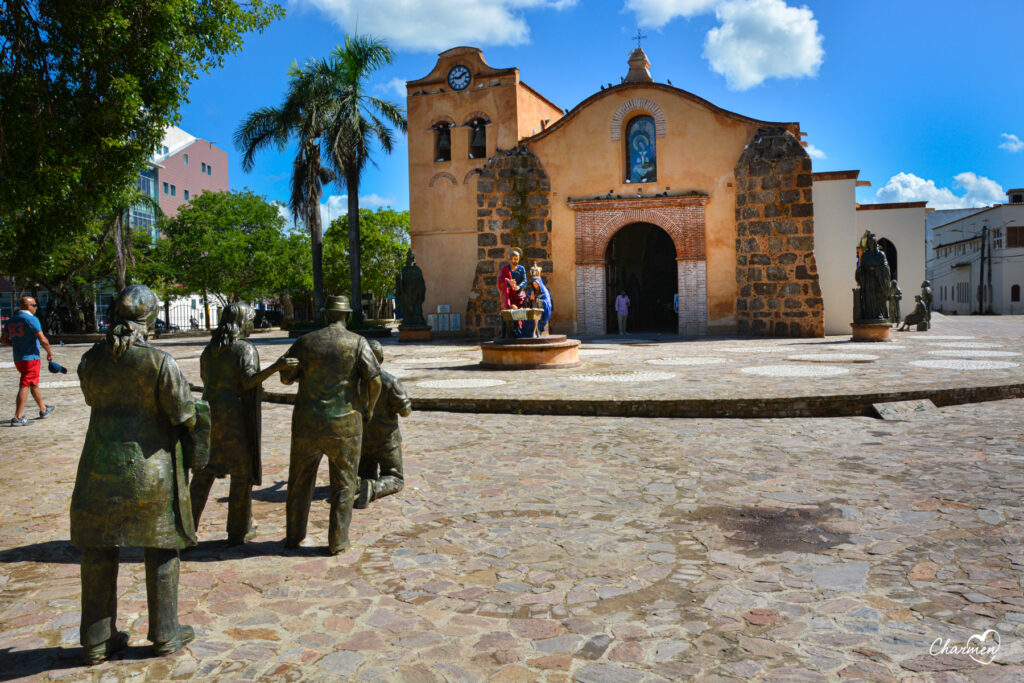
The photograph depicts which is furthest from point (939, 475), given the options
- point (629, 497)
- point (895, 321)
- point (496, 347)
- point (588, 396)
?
point (895, 321)

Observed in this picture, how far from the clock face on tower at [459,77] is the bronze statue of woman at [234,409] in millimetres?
21515

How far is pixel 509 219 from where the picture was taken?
21.6 m

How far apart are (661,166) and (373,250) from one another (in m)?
23.0

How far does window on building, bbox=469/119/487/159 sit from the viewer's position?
79.6 feet

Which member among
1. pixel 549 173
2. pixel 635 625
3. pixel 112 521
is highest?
pixel 549 173

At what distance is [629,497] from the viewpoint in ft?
16.5

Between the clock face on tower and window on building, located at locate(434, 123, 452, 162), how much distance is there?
1239mm

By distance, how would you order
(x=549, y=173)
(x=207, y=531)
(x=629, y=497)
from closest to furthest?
(x=207, y=531) → (x=629, y=497) → (x=549, y=173)

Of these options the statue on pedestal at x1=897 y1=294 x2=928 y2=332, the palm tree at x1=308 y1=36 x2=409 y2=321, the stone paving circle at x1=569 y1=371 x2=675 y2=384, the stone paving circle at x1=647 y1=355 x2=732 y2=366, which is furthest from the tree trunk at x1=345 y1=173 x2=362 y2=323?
the statue on pedestal at x1=897 y1=294 x2=928 y2=332

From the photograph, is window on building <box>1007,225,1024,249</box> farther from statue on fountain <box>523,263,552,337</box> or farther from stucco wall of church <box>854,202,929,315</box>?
statue on fountain <box>523,263,552,337</box>

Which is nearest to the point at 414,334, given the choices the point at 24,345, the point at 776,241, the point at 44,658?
the point at 776,241

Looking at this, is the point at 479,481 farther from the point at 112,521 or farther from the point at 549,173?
the point at 549,173

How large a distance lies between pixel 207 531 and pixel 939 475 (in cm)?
491

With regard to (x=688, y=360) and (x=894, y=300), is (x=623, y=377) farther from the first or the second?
(x=894, y=300)
